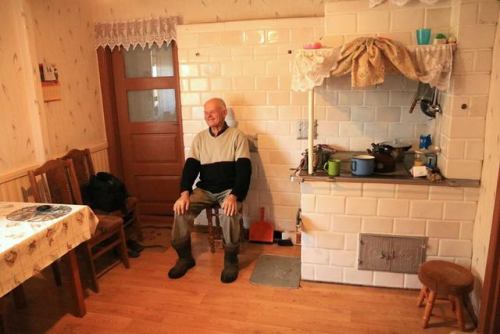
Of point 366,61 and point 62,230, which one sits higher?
point 366,61

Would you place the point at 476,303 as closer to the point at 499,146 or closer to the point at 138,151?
the point at 499,146

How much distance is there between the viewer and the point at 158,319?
2.20 meters

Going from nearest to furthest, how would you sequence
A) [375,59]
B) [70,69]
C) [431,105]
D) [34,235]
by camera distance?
[34,235] < [375,59] < [431,105] < [70,69]

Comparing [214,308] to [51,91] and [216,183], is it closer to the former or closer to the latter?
[216,183]

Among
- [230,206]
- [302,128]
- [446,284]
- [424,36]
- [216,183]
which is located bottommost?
[446,284]

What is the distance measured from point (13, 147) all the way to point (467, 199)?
3.01 meters

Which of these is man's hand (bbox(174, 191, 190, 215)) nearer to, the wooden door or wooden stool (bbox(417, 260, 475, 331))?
the wooden door

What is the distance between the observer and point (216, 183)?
290cm

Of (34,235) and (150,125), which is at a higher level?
(150,125)

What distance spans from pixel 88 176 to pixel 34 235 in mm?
1460

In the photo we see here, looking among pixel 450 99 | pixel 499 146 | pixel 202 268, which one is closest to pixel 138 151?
pixel 202 268

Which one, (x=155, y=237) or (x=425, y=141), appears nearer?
(x=425, y=141)

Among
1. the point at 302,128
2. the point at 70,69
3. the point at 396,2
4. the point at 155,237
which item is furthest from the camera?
the point at 155,237

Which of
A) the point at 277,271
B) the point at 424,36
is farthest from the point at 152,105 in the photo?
the point at 424,36
